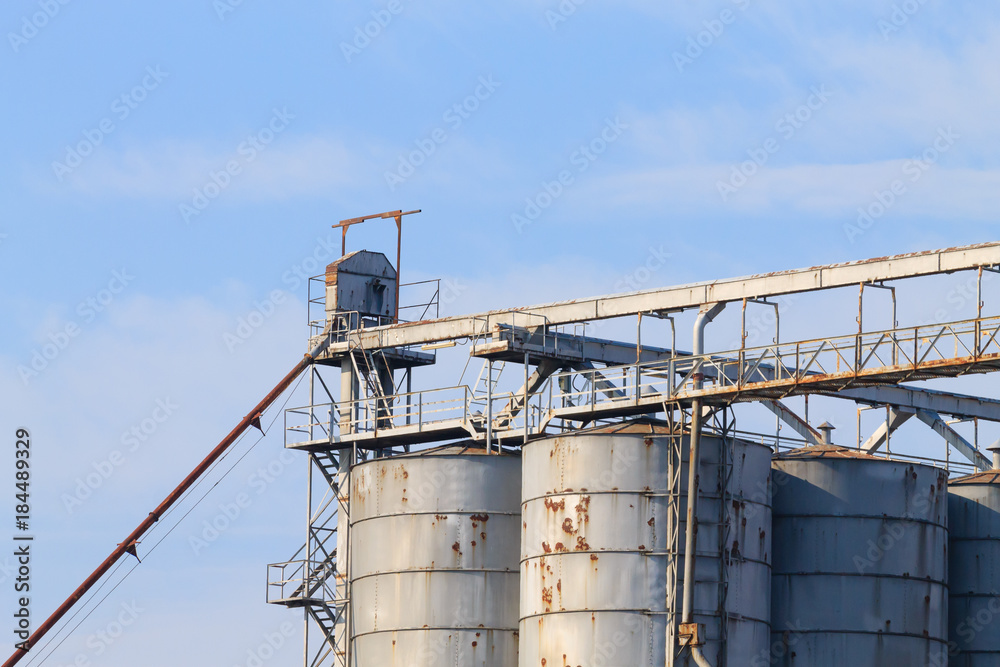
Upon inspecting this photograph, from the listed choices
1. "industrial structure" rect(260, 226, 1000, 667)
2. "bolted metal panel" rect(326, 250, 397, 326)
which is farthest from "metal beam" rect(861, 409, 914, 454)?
"bolted metal panel" rect(326, 250, 397, 326)

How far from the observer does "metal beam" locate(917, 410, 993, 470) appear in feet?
201

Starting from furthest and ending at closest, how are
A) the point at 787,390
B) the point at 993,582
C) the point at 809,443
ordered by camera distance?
1. the point at 809,443
2. the point at 993,582
3. the point at 787,390

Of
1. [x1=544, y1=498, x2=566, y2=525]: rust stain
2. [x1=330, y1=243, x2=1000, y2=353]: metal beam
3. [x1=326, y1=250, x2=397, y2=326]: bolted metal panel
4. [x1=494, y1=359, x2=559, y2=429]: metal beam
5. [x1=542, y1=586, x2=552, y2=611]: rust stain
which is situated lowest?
[x1=542, y1=586, x2=552, y2=611]: rust stain

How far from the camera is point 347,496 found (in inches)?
2392

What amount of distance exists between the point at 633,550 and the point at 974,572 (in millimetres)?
12342

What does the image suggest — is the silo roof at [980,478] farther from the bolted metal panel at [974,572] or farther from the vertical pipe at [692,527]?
the vertical pipe at [692,527]

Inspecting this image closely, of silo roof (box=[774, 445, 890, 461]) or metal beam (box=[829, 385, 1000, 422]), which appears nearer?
silo roof (box=[774, 445, 890, 461])


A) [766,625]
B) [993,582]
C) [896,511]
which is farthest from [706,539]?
[993,582]

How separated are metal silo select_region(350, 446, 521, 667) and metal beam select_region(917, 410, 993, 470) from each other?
14.4 m

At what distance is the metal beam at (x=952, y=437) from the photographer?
2410 inches

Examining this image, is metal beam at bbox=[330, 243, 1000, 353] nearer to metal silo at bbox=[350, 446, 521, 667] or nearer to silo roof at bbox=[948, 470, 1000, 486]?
metal silo at bbox=[350, 446, 521, 667]

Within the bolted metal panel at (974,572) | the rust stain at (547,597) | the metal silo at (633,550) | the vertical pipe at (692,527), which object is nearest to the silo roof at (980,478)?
the bolted metal panel at (974,572)

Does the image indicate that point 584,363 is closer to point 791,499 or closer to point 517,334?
point 517,334

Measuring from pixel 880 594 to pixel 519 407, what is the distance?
11.6m
